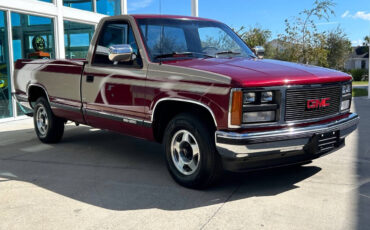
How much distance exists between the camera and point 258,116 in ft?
12.4

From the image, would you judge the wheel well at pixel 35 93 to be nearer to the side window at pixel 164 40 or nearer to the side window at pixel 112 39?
the side window at pixel 112 39

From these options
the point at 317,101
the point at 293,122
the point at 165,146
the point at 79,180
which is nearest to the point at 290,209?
the point at 293,122

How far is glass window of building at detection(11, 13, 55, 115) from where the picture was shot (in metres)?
9.77

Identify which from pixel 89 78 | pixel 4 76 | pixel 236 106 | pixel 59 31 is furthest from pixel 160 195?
pixel 59 31

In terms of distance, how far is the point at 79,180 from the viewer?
4.70m

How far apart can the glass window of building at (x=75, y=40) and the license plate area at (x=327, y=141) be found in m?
8.47

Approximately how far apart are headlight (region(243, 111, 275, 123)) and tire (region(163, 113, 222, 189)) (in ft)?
1.43

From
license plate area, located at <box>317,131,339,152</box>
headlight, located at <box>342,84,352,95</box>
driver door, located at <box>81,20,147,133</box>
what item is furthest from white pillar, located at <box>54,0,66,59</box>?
license plate area, located at <box>317,131,339,152</box>

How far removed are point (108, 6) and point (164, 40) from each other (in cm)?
891

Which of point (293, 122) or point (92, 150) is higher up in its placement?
point (293, 122)

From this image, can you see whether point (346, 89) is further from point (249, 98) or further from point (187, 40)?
point (187, 40)

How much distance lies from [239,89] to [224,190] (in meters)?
1.19

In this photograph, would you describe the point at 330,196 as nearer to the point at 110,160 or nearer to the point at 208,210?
the point at 208,210

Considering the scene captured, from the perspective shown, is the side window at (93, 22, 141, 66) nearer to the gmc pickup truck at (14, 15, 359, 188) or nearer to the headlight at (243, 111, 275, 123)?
the gmc pickup truck at (14, 15, 359, 188)
